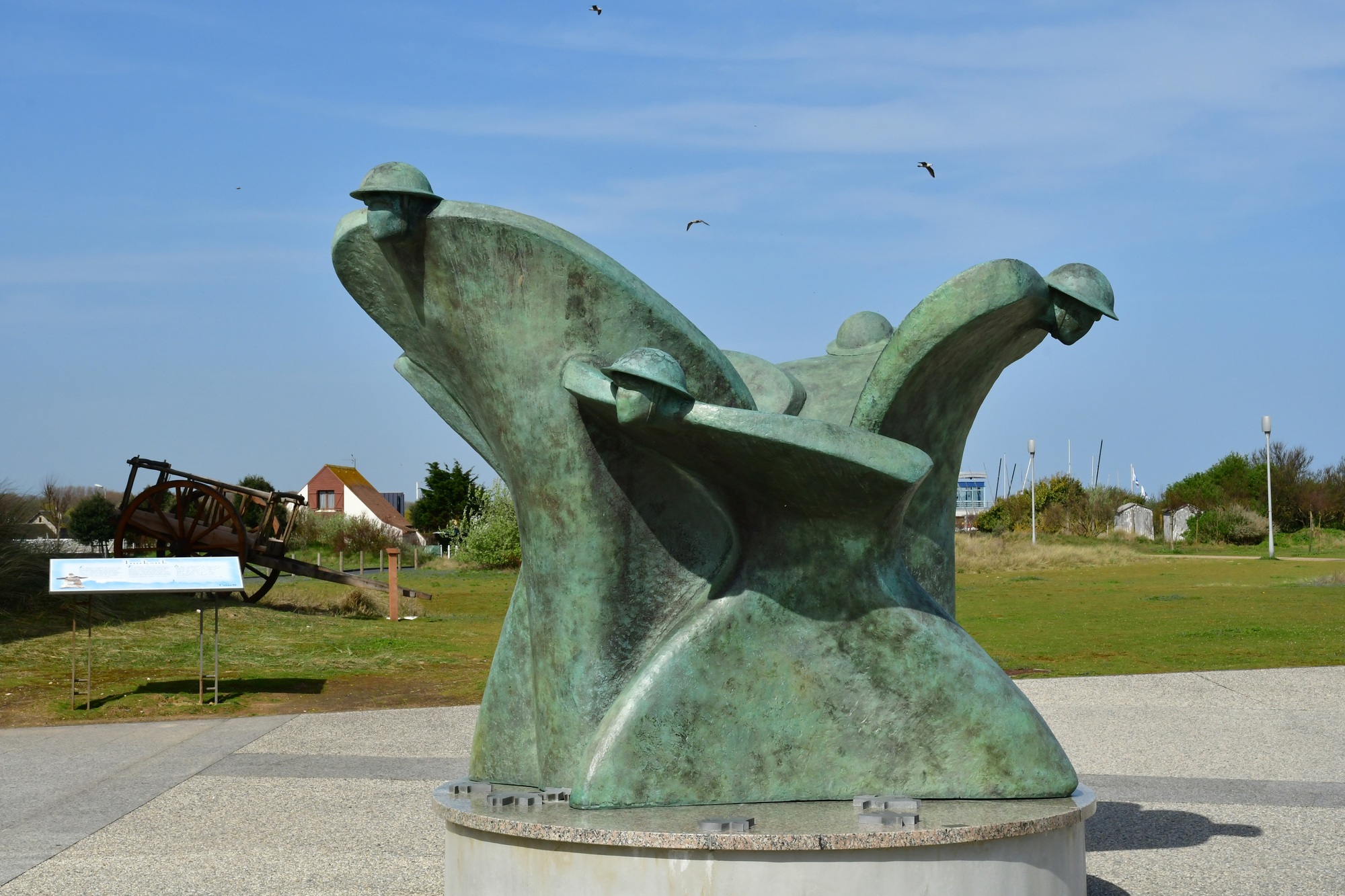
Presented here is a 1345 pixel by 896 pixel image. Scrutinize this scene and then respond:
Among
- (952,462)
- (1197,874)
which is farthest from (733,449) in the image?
(1197,874)

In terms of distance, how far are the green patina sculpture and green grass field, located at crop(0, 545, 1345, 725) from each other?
798 cm

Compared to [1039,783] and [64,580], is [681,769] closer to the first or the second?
[1039,783]

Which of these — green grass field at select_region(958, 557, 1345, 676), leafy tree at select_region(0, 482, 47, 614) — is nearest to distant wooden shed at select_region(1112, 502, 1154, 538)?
green grass field at select_region(958, 557, 1345, 676)

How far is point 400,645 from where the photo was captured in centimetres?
1712

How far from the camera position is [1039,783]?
5.22m

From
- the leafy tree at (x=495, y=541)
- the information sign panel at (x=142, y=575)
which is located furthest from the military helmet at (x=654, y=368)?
the leafy tree at (x=495, y=541)

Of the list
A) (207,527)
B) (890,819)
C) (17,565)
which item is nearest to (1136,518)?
(207,527)

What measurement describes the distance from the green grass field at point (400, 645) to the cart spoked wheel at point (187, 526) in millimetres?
1048

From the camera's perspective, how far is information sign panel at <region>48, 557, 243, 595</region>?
12.7 m

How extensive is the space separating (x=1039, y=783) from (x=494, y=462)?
282 centimetres

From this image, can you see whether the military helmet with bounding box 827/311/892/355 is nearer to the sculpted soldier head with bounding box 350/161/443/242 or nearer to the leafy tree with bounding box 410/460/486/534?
the sculpted soldier head with bounding box 350/161/443/242

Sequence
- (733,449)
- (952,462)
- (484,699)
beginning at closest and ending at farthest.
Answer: (733,449), (484,699), (952,462)

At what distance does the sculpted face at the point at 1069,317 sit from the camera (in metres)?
5.53

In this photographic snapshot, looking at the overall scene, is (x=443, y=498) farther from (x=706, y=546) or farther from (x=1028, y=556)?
(x=706, y=546)
